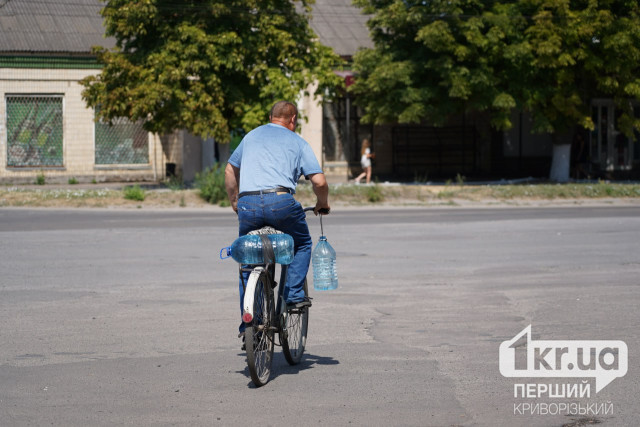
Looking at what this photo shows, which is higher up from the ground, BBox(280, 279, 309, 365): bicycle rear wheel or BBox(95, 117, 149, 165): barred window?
BBox(95, 117, 149, 165): barred window

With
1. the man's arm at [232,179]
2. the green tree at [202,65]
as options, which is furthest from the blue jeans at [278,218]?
the green tree at [202,65]

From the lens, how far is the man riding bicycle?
20.6 ft

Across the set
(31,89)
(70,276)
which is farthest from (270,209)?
(31,89)

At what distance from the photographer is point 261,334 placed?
6102 mm

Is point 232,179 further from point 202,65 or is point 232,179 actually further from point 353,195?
point 202,65

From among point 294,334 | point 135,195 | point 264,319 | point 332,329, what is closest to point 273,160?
point 264,319

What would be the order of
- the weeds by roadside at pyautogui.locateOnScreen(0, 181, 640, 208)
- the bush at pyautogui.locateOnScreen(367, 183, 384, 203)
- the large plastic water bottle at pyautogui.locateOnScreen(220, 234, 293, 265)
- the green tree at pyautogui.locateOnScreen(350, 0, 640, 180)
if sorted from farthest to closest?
1. the green tree at pyautogui.locateOnScreen(350, 0, 640, 180)
2. the bush at pyautogui.locateOnScreen(367, 183, 384, 203)
3. the weeds by roadside at pyautogui.locateOnScreen(0, 181, 640, 208)
4. the large plastic water bottle at pyautogui.locateOnScreen(220, 234, 293, 265)

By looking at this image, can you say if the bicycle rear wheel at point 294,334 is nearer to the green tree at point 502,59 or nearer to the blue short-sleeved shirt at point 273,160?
the blue short-sleeved shirt at point 273,160

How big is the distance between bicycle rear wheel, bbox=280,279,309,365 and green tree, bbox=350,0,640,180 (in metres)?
22.9

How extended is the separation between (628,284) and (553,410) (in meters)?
5.52

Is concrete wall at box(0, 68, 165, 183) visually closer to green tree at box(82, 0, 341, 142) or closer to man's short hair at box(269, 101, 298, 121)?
green tree at box(82, 0, 341, 142)

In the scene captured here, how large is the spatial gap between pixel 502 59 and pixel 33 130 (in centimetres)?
1676

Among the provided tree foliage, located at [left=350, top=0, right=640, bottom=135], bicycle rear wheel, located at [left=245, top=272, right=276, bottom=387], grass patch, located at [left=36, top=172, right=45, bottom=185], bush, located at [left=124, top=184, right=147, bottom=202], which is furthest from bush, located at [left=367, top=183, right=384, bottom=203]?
bicycle rear wheel, located at [left=245, top=272, right=276, bottom=387]

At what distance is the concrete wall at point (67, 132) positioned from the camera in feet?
107
